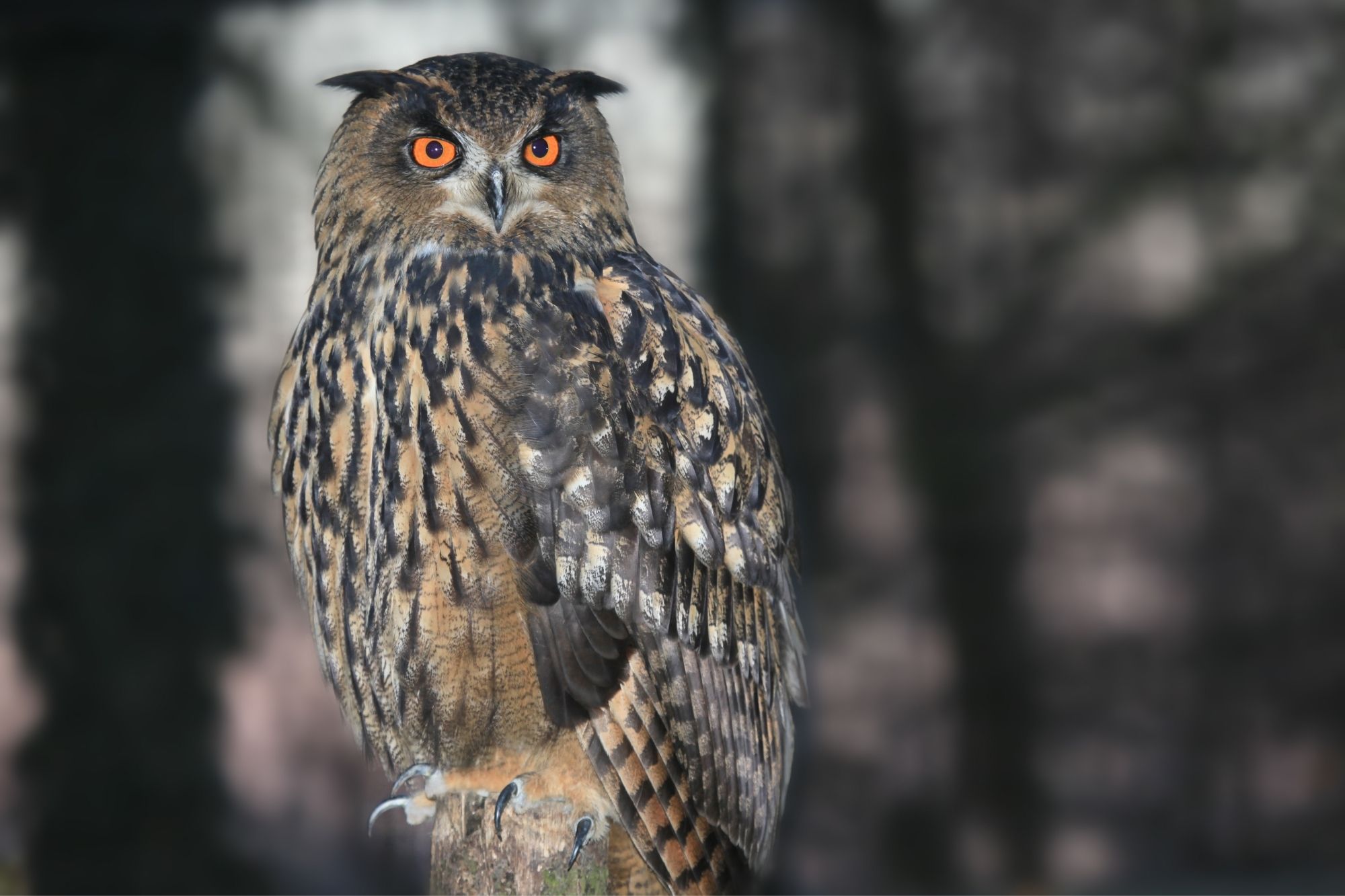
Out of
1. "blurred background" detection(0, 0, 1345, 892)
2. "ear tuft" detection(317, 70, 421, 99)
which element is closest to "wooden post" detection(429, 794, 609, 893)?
"ear tuft" detection(317, 70, 421, 99)

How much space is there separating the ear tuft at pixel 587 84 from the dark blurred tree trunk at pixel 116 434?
6.86ft

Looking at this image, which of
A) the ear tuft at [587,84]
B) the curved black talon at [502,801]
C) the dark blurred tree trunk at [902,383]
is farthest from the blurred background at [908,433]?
the curved black talon at [502,801]

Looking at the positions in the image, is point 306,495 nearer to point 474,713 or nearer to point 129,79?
point 474,713

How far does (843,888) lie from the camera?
3307 millimetres

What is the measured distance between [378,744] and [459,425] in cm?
46

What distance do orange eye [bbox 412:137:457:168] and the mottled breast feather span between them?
9 cm

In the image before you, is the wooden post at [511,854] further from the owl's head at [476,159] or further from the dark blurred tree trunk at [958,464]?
the dark blurred tree trunk at [958,464]

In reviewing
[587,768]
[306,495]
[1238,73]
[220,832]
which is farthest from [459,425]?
[1238,73]

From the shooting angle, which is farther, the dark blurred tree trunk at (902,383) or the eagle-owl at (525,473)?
the dark blurred tree trunk at (902,383)

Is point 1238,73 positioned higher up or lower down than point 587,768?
higher up

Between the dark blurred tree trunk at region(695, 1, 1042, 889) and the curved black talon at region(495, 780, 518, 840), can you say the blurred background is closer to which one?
the dark blurred tree trunk at region(695, 1, 1042, 889)

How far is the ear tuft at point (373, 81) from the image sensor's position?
121cm

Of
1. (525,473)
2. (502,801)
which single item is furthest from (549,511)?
(502,801)

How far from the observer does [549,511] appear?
115 cm
